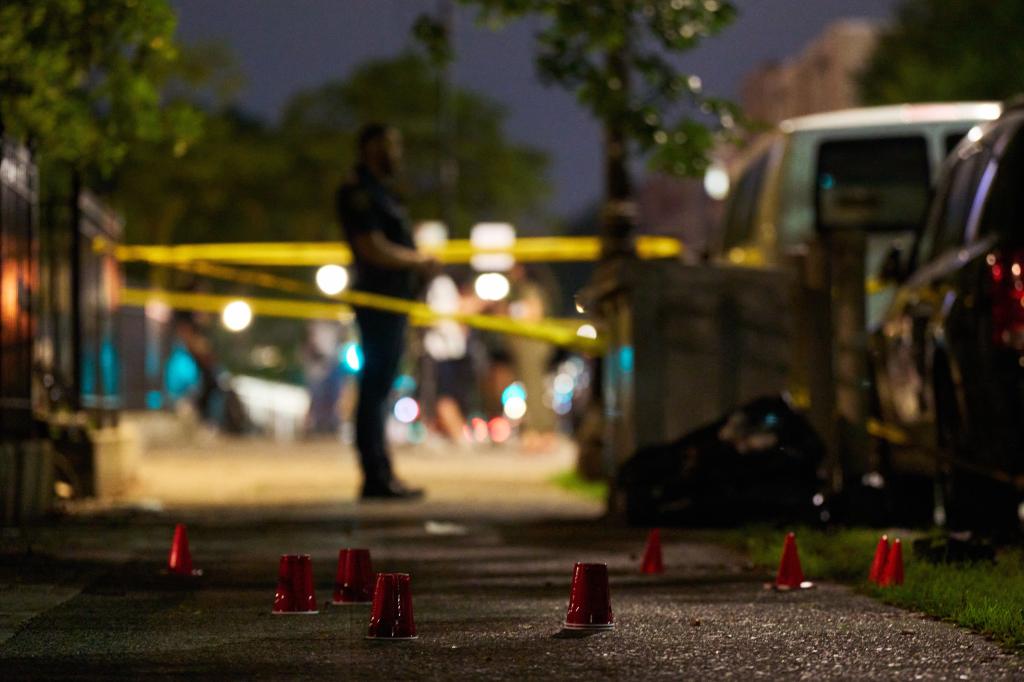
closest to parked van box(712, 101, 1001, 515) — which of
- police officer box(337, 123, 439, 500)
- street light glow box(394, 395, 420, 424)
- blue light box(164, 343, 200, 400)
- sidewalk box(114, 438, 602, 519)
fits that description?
sidewalk box(114, 438, 602, 519)

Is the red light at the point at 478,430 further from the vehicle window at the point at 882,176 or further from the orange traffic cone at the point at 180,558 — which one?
the orange traffic cone at the point at 180,558

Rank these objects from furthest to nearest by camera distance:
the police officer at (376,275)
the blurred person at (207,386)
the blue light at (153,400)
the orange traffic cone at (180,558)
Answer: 1. the blurred person at (207,386)
2. the blue light at (153,400)
3. the police officer at (376,275)
4. the orange traffic cone at (180,558)

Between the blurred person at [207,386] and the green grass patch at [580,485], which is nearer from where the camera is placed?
the green grass patch at [580,485]

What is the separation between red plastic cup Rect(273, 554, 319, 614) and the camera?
7074 millimetres

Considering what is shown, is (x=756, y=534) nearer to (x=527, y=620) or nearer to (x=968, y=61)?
(x=527, y=620)

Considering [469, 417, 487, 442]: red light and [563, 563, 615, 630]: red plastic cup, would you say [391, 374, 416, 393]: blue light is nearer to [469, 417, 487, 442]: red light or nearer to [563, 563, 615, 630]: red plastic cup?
[469, 417, 487, 442]: red light

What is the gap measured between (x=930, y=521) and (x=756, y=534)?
73.1 inches

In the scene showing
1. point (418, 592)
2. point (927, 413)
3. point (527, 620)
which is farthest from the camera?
point (927, 413)

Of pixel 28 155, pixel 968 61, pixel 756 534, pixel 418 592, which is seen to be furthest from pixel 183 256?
pixel 968 61

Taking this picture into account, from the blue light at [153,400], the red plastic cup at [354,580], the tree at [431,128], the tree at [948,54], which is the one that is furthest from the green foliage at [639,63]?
the tree at [431,128]

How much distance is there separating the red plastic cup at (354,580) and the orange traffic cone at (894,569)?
1.84 m

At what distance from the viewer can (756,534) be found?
1022cm

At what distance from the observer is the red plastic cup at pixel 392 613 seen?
6.29 m

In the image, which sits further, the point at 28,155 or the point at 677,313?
the point at 28,155
